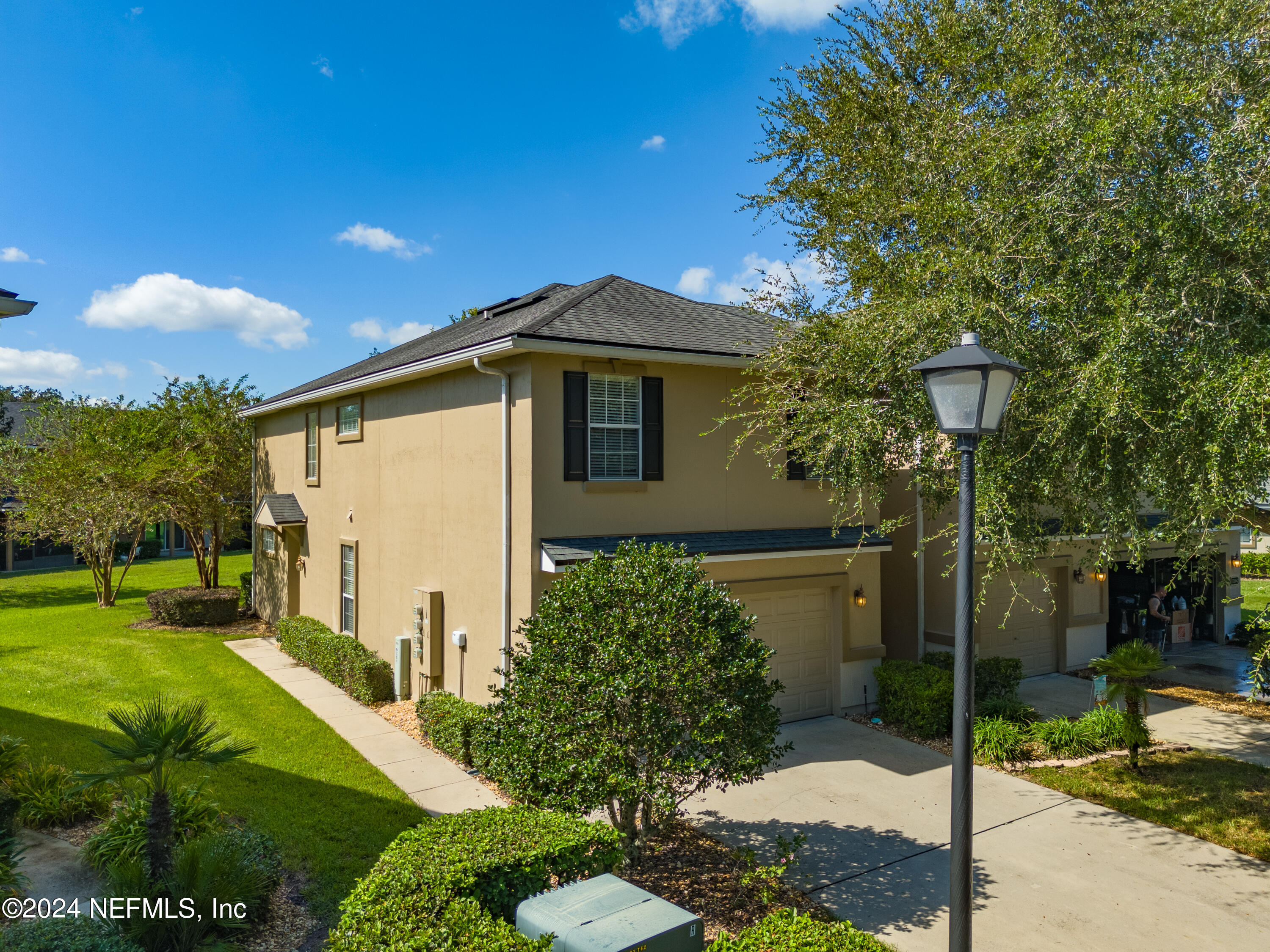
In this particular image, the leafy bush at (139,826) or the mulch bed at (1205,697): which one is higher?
the leafy bush at (139,826)

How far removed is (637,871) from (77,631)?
18.0 m

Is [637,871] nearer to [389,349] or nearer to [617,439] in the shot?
[617,439]

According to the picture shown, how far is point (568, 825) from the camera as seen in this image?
5.46 metres

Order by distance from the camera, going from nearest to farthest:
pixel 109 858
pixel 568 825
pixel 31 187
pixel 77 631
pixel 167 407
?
pixel 568 825 < pixel 109 858 < pixel 31 187 < pixel 77 631 < pixel 167 407

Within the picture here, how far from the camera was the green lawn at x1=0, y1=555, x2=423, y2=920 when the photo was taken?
7328mm

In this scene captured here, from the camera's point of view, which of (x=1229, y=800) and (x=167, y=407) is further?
(x=167, y=407)

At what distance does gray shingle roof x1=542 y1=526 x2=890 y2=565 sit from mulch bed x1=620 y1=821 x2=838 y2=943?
10.2ft

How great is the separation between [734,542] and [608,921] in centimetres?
661

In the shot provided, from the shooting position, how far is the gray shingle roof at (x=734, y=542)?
9352 mm

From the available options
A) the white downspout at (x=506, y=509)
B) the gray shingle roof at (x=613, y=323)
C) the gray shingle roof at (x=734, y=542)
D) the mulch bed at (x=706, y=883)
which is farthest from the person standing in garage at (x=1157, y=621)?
A: the white downspout at (x=506, y=509)

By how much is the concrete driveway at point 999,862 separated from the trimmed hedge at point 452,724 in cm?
300

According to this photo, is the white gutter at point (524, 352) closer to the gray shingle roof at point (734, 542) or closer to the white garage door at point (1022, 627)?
the gray shingle roof at point (734, 542)

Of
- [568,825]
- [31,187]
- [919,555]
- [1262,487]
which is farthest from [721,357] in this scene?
[31,187]

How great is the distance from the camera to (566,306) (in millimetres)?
11062
